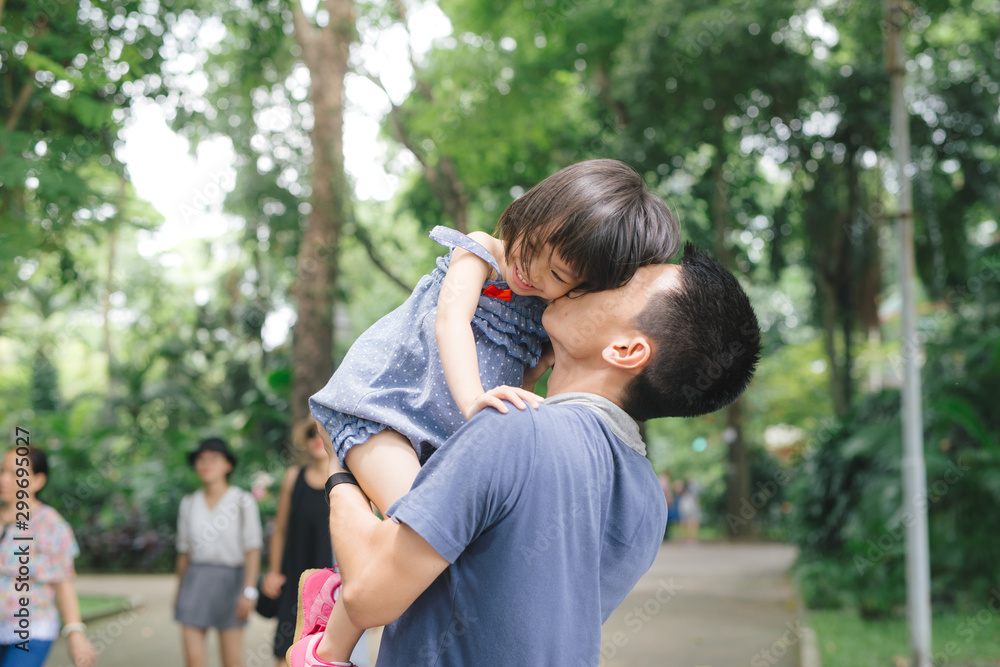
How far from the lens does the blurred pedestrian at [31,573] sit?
13.3ft

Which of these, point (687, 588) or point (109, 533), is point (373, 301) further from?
point (687, 588)

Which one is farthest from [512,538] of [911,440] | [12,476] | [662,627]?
[662,627]

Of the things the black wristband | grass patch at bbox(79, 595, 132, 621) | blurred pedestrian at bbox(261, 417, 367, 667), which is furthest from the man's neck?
grass patch at bbox(79, 595, 132, 621)

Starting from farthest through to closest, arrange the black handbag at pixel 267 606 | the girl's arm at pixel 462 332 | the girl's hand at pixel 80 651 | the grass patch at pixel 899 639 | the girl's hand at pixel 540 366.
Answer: the grass patch at pixel 899 639 < the black handbag at pixel 267 606 < the girl's hand at pixel 80 651 < the girl's hand at pixel 540 366 < the girl's arm at pixel 462 332

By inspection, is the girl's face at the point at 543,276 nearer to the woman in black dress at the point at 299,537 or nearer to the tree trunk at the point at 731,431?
the woman in black dress at the point at 299,537

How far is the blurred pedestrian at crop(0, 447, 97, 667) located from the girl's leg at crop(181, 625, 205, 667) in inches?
64.2

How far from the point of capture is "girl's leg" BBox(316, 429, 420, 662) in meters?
1.68

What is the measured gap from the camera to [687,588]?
46.5 ft

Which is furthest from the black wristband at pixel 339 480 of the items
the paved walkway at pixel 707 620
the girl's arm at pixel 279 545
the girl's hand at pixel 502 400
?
the paved walkway at pixel 707 620

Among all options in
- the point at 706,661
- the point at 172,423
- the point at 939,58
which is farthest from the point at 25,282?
the point at 172,423

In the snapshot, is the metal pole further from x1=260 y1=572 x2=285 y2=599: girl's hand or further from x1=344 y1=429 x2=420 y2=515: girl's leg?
x1=344 y1=429 x2=420 y2=515: girl's leg

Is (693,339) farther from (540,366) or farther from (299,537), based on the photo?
(299,537)

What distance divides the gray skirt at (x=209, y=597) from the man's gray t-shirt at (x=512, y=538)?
4945 millimetres

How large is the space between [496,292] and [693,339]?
506 mm
